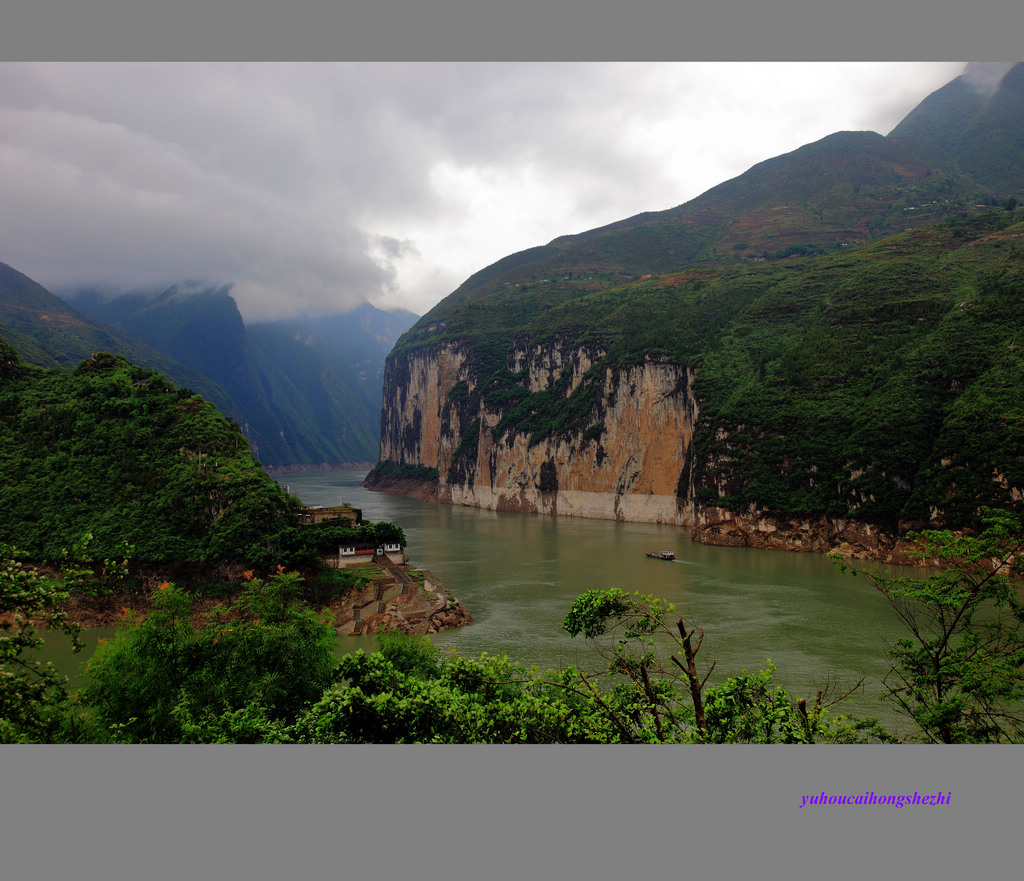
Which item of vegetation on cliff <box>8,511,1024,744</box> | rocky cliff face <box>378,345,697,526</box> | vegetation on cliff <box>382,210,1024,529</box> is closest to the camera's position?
vegetation on cliff <box>8,511,1024,744</box>

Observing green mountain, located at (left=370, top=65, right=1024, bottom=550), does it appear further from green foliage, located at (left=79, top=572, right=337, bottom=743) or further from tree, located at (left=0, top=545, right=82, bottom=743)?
tree, located at (left=0, top=545, right=82, bottom=743)

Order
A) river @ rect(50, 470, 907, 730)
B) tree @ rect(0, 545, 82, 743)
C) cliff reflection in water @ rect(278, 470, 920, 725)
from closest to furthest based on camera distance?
tree @ rect(0, 545, 82, 743) < river @ rect(50, 470, 907, 730) < cliff reflection in water @ rect(278, 470, 920, 725)

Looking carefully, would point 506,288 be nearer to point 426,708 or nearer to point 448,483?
point 448,483

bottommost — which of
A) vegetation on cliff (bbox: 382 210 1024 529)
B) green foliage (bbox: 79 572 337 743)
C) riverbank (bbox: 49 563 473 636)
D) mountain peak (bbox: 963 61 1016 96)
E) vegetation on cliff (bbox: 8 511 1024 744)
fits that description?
riverbank (bbox: 49 563 473 636)

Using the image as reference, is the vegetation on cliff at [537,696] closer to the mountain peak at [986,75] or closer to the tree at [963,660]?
the tree at [963,660]

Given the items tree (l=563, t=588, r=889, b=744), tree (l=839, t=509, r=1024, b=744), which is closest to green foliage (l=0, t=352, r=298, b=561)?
tree (l=563, t=588, r=889, b=744)

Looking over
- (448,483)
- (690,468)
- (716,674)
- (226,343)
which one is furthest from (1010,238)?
(226,343)

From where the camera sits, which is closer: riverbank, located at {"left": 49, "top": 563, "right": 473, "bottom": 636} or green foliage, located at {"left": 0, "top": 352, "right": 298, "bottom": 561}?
riverbank, located at {"left": 49, "top": 563, "right": 473, "bottom": 636}

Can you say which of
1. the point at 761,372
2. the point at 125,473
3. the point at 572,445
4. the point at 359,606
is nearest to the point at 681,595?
the point at 359,606
